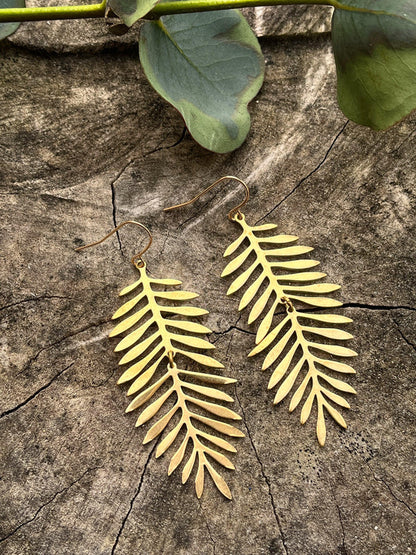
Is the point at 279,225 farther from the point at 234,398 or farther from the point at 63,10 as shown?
the point at 63,10

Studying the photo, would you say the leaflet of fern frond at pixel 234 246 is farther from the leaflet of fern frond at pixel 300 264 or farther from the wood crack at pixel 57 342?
the wood crack at pixel 57 342

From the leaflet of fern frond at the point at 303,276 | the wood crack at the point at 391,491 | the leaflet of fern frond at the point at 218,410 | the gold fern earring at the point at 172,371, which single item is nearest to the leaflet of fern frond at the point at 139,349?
the gold fern earring at the point at 172,371

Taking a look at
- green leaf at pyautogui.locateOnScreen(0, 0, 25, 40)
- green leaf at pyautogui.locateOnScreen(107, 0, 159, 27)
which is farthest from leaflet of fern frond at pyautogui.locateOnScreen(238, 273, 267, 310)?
green leaf at pyautogui.locateOnScreen(0, 0, 25, 40)

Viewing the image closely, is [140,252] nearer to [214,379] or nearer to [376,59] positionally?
[214,379]

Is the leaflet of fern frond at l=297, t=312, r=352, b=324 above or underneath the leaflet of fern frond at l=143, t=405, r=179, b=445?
above

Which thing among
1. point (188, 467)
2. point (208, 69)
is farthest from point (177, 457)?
point (208, 69)

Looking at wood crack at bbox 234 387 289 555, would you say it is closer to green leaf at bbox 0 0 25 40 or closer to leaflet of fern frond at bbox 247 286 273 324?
leaflet of fern frond at bbox 247 286 273 324
